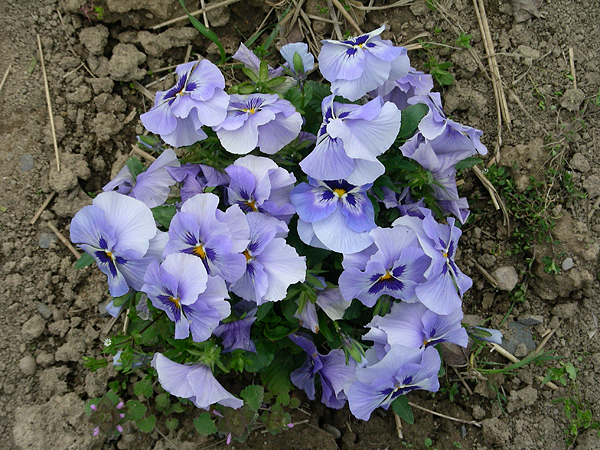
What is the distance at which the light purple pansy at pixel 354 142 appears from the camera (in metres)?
1.54

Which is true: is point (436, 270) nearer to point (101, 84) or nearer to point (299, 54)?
point (299, 54)

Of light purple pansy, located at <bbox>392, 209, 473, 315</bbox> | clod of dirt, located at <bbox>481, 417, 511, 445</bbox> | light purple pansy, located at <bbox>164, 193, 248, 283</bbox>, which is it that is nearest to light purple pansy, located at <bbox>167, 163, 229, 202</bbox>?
light purple pansy, located at <bbox>164, 193, 248, 283</bbox>

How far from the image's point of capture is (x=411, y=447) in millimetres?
2273

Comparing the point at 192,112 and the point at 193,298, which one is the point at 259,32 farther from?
the point at 193,298

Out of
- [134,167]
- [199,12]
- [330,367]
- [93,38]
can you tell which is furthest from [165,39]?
[330,367]

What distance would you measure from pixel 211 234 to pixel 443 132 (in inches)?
34.9

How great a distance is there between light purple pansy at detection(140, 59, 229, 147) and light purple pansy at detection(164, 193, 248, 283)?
0.30 meters

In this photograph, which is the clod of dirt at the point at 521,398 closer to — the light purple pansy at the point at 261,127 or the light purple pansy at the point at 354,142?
the light purple pansy at the point at 354,142

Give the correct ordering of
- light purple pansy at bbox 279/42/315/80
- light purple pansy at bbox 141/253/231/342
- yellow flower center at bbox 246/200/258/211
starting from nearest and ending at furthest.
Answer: light purple pansy at bbox 141/253/231/342, yellow flower center at bbox 246/200/258/211, light purple pansy at bbox 279/42/315/80

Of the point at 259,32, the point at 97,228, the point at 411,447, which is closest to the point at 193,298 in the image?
the point at 97,228

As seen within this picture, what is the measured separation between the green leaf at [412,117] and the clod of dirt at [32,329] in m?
1.78

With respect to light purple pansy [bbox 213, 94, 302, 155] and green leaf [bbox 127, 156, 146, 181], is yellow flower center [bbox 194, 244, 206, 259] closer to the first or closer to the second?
light purple pansy [bbox 213, 94, 302, 155]

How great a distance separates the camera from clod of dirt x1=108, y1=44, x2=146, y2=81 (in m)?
2.43

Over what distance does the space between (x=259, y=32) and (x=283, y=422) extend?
179 centimetres
